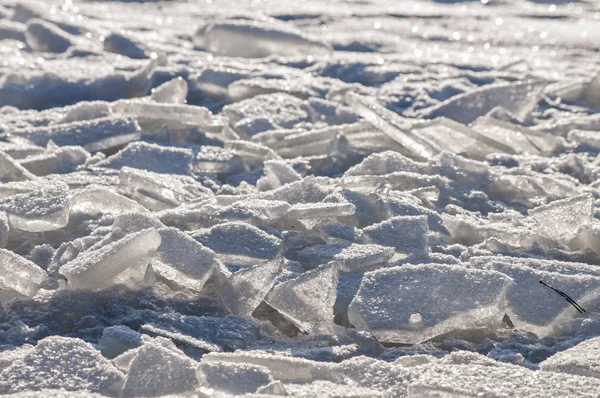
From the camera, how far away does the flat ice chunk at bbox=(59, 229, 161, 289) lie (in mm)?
1593

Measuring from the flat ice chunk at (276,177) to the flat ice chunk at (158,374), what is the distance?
0.94 m

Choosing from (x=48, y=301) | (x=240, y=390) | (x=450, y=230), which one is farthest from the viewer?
(x=450, y=230)

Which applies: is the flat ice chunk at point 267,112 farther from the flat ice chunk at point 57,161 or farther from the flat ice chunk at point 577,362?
the flat ice chunk at point 577,362

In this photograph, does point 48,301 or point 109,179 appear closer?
point 48,301

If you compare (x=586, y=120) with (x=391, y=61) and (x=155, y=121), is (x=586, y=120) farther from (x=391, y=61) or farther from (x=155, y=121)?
(x=155, y=121)

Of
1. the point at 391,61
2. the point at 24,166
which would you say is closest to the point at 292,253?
the point at 24,166

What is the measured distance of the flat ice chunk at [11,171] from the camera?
218cm

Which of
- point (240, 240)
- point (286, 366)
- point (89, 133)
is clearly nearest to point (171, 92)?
point (89, 133)

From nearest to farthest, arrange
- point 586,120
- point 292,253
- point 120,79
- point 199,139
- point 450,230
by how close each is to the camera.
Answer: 1. point 292,253
2. point 450,230
3. point 199,139
4. point 586,120
5. point 120,79

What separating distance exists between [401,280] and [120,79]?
1.98 meters

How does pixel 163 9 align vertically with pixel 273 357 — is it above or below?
below

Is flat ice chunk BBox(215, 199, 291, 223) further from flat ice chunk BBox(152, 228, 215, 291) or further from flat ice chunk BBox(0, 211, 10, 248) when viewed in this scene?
flat ice chunk BBox(0, 211, 10, 248)

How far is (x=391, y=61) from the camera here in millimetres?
4020

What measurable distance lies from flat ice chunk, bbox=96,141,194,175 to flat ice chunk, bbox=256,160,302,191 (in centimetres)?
23
